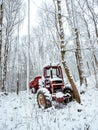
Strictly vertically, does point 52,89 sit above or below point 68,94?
above

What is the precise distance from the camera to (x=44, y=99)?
341 inches

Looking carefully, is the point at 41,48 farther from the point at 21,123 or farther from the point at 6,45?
the point at 21,123

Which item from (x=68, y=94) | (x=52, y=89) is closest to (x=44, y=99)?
(x=52, y=89)

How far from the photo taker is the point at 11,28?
52.0 feet

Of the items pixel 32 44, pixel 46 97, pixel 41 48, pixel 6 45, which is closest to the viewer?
pixel 46 97

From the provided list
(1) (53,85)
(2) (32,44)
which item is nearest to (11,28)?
(1) (53,85)

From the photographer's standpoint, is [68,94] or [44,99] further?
[68,94]

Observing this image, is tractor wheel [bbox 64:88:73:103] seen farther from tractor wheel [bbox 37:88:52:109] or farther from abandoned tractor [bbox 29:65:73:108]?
tractor wheel [bbox 37:88:52:109]

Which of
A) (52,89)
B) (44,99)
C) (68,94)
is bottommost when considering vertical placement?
(44,99)

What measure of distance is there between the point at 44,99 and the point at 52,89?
73 cm

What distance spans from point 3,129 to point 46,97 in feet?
11.1

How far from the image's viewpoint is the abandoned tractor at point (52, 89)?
334 inches

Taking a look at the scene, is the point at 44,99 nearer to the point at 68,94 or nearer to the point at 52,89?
the point at 52,89

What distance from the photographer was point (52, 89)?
29.4 ft
